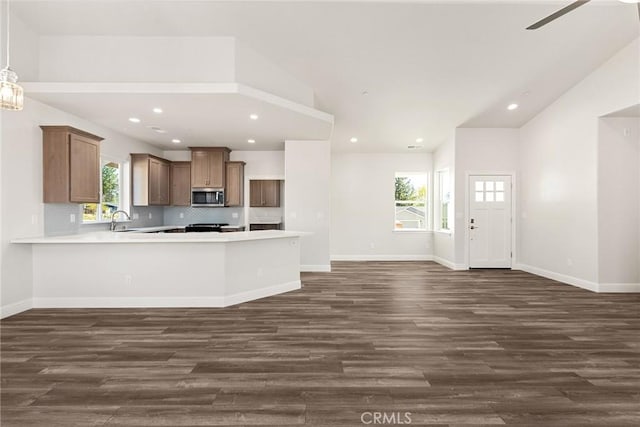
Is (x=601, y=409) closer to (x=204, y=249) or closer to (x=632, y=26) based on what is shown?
(x=204, y=249)

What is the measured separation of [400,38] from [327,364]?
3981 mm

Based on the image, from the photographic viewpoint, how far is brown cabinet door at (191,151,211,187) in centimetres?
777

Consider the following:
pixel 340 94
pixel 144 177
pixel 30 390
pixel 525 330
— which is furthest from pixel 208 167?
pixel 525 330

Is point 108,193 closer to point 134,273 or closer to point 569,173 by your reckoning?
point 134,273

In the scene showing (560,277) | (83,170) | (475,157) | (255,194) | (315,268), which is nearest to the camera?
(83,170)

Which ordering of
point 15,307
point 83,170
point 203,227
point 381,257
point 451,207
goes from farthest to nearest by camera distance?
point 381,257, point 203,227, point 451,207, point 83,170, point 15,307

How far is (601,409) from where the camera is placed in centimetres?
223

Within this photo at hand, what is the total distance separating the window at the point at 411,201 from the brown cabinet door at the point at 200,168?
4.81m

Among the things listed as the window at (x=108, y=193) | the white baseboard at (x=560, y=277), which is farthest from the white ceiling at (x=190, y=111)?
the white baseboard at (x=560, y=277)

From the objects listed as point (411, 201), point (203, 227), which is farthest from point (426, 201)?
point (203, 227)

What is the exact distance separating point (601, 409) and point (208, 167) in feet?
24.3

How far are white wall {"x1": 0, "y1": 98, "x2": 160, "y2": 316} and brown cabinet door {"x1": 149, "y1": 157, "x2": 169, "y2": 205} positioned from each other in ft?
7.87

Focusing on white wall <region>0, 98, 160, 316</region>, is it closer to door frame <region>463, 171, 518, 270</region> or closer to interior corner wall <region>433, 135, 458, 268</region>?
interior corner wall <region>433, 135, 458, 268</region>

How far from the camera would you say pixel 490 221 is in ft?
24.9
